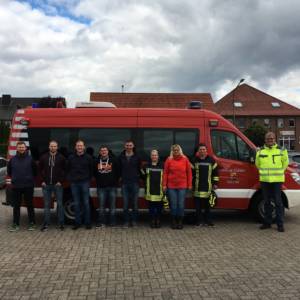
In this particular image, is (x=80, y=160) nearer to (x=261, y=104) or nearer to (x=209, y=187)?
(x=209, y=187)

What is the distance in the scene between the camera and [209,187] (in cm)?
884

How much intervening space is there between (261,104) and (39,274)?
7080cm

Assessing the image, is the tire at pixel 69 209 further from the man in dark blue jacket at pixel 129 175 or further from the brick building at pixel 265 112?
the brick building at pixel 265 112

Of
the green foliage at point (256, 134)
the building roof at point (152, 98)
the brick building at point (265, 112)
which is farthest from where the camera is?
the brick building at point (265, 112)

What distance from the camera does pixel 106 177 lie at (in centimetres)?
876

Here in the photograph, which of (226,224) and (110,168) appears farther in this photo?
(226,224)

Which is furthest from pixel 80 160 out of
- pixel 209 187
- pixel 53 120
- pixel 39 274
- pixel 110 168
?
pixel 39 274

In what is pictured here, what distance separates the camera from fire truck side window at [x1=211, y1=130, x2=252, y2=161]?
9.26 metres

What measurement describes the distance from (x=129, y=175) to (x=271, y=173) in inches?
115

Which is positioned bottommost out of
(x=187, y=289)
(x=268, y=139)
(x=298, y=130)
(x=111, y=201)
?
(x=187, y=289)

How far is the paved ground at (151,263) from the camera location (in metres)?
4.90

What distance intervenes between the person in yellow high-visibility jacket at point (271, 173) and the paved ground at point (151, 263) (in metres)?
0.41

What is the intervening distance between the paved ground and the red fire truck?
31.2 inches

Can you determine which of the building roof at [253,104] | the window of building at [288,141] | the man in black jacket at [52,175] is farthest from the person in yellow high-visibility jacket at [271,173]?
the window of building at [288,141]
